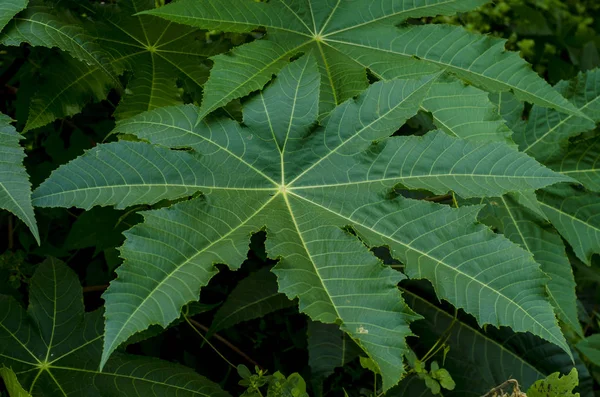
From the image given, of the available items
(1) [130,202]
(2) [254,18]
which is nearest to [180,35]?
(2) [254,18]

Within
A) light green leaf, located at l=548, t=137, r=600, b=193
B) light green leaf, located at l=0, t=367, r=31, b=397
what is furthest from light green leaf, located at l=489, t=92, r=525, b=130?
light green leaf, located at l=0, t=367, r=31, b=397

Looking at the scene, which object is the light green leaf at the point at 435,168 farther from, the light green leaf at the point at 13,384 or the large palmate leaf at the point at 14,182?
the light green leaf at the point at 13,384

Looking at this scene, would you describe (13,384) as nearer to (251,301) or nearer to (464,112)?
(251,301)

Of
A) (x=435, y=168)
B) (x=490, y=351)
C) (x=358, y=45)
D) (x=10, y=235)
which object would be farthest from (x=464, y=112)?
(x=10, y=235)

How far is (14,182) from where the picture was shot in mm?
989

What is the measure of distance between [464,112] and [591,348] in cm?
73

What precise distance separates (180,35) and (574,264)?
122 centimetres

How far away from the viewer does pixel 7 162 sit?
39.7 inches

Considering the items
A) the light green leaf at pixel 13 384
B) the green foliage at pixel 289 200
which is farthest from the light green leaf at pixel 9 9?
the light green leaf at pixel 13 384

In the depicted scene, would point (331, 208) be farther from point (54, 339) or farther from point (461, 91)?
point (54, 339)

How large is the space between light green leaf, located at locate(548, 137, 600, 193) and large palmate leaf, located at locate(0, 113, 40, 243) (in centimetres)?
126

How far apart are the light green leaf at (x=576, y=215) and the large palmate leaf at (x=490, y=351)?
270mm

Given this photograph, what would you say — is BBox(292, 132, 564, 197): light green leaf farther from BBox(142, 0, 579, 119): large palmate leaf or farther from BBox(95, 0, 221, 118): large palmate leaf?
BBox(95, 0, 221, 118): large palmate leaf

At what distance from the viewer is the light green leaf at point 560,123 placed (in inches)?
63.4
